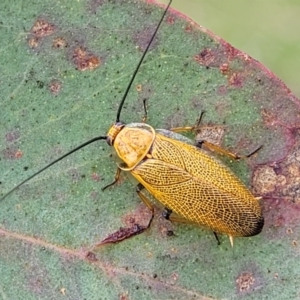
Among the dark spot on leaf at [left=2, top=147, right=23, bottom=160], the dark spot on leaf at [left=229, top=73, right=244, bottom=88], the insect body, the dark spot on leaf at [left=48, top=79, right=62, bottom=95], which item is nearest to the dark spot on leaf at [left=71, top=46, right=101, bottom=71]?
the dark spot on leaf at [left=48, top=79, right=62, bottom=95]

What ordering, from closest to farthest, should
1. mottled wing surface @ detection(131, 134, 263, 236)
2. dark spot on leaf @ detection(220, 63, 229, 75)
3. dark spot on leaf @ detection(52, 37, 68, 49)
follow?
mottled wing surface @ detection(131, 134, 263, 236) < dark spot on leaf @ detection(220, 63, 229, 75) < dark spot on leaf @ detection(52, 37, 68, 49)

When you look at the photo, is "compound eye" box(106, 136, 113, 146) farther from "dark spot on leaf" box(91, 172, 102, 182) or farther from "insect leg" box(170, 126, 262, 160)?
"insect leg" box(170, 126, 262, 160)

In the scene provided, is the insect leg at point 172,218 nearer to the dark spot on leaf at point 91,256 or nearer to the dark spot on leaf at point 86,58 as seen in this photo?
the dark spot on leaf at point 91,256

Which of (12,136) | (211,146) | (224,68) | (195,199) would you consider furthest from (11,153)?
(224,68)

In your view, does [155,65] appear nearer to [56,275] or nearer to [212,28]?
[212,28]

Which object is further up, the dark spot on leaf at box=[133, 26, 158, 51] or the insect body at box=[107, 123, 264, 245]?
the dark spot on leaf at box=[133, 26, 158, 51]

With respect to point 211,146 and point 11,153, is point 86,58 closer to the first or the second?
point 11,153

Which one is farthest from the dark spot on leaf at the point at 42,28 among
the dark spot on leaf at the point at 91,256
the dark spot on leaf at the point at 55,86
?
the dark spot on leaf at the point at 91,256

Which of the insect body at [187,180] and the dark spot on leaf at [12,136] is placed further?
the dark spot on leaf at [12,136]
